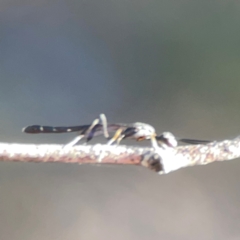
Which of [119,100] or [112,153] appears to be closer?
[112,153]

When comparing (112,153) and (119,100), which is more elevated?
(119,100)

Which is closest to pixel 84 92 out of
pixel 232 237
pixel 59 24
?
pixel 59 24

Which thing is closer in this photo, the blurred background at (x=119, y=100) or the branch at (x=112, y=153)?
the branch at (x=112, y=153)

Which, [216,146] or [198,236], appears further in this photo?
[198,236]

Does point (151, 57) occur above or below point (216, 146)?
above

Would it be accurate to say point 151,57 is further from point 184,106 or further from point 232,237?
point 232,237
